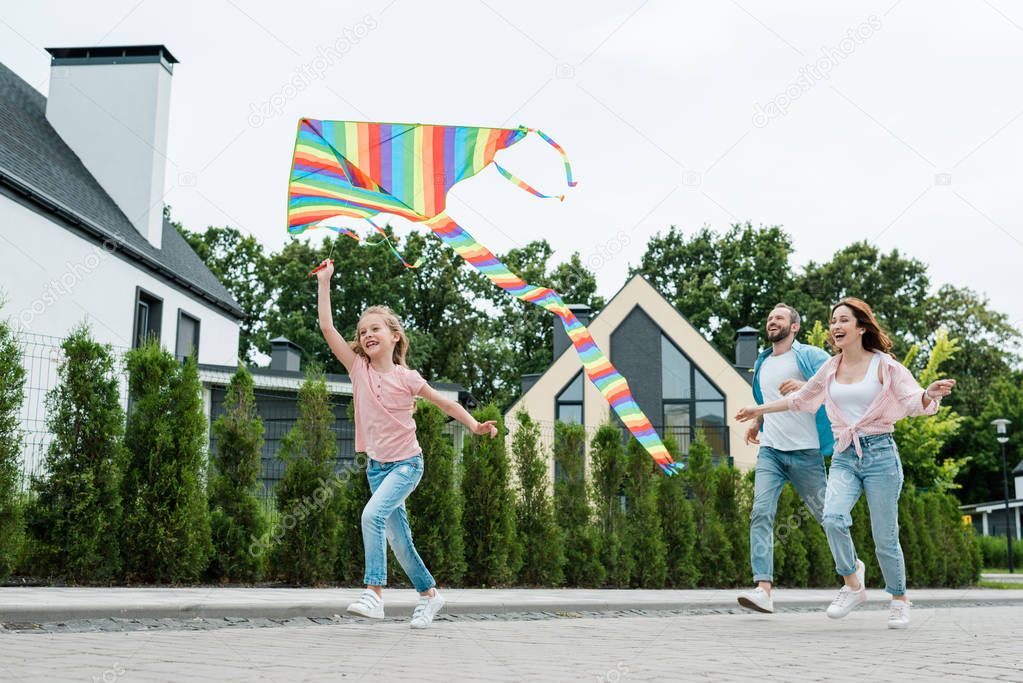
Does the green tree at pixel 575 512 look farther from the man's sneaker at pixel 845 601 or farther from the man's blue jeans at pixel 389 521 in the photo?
the man's blue jeans at pixel 389 521

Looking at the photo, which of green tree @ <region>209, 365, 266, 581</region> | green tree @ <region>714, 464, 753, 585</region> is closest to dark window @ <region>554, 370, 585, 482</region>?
green tree @ <region>714, 464, 753, 585</region>

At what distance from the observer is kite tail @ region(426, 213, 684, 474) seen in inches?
311

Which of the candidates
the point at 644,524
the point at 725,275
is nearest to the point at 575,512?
the point at 644,524

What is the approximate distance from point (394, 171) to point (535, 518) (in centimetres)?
617

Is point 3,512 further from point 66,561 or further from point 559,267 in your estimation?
point 559,267

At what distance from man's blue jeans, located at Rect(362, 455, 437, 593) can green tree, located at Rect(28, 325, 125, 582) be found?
4413mm

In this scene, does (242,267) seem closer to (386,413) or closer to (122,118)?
(122,118)

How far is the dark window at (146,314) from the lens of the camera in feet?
67.6

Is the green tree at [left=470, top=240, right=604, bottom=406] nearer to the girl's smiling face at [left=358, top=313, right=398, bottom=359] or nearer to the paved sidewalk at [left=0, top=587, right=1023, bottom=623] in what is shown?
the paved sidewalk at [left=0, top=587, right=1023, bottom=623]

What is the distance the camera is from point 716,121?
12891 millimetres

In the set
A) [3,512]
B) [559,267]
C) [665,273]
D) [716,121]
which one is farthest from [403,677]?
[665,273]

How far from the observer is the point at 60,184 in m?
18.7

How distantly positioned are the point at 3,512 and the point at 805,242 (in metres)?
48.7

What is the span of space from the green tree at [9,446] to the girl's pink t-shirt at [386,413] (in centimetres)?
432
